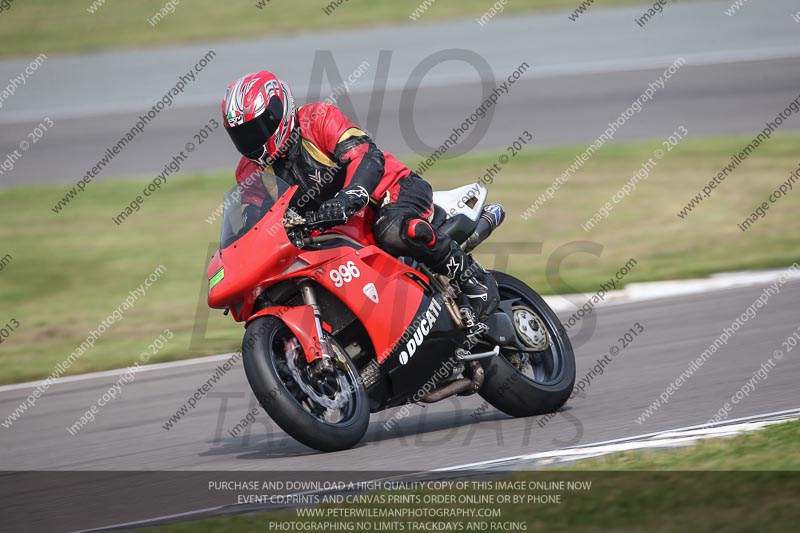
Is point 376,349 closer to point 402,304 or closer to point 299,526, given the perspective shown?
point 402,304

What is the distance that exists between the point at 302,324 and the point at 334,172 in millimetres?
952

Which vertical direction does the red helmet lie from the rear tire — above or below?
above

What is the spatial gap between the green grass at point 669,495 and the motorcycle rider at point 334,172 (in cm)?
150

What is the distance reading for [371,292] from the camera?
586 cm

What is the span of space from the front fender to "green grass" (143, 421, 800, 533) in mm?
1030

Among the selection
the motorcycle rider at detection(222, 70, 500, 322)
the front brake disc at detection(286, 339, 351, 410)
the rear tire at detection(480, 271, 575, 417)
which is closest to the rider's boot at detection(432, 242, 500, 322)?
the motorcycle rider at detection(222, 70, 500, 322)

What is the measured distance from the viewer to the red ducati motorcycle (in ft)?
18.1

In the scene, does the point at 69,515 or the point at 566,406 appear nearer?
the point at 69,515

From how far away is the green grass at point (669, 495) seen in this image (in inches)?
168

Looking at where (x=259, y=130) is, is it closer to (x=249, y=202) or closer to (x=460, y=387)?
(x=249, y=202)

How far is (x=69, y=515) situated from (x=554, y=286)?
6270mm

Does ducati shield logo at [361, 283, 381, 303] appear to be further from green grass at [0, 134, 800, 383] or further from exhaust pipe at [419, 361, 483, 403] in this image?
green grass at [0, 134, 800, 383]

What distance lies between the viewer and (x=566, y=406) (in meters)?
6.72

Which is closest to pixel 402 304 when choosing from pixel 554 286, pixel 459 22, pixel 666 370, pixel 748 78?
pixel 666 370
